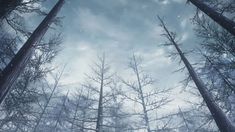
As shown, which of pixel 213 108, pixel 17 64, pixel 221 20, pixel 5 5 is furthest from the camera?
pixel 213 108

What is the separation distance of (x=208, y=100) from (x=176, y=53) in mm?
→ 3825

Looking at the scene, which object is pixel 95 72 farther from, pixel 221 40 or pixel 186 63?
pixel 221 40

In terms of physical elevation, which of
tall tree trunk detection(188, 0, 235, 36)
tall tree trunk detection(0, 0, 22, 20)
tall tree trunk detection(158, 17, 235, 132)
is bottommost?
tall tree trunk detection(158, 17, 235, 132)

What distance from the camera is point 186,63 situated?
412 inches

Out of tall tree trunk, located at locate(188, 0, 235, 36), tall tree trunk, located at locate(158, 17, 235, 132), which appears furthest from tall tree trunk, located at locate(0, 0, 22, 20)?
tall tree trunk, located at locate(158, 17, 235, 132)

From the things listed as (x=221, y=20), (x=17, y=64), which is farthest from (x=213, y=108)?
(x=17, y=64)

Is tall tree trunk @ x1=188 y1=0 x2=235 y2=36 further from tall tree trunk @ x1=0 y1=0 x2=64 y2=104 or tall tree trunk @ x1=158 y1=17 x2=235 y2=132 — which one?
tall tree trunk @ x1=0 y1=0 x2=64 y2=104

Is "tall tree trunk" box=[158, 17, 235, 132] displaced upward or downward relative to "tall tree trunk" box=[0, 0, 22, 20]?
downward

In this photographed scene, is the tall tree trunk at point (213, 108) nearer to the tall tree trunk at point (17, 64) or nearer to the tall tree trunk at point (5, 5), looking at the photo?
the tall tree trunk at point (17, 64)

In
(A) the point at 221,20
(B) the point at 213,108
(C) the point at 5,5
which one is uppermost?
(A) the point at 221,20

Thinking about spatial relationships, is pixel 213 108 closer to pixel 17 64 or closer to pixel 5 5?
pixel 17 64

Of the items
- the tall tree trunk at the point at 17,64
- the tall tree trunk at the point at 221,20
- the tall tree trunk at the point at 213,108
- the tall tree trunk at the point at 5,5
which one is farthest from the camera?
the tall tree trunk at the point at 213,108

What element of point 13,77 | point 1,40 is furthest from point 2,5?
point 1,40

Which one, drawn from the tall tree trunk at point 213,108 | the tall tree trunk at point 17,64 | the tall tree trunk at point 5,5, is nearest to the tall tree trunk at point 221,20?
the tall tree trunk at point 213,108
